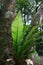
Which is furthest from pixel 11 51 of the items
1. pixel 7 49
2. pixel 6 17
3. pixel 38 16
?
pixel 38 16

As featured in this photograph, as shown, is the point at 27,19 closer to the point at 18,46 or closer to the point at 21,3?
the point at 21,3

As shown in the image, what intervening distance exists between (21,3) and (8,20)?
4527mm

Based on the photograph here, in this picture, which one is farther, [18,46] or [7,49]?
[18,46]

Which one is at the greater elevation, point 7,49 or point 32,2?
point 32,2

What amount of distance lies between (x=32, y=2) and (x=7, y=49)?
509 centimetres

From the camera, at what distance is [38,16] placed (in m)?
3.95

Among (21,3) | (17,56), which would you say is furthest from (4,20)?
(21,3)

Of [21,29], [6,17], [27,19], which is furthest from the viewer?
[27,19]

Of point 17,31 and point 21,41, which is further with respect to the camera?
point 21,41

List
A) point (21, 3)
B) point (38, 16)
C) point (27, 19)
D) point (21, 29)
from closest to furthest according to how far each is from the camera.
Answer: point (21, 29)
point (38, 16)
point (21, 3)
point (27, 19)

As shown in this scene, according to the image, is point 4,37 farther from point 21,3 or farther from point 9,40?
point 21,3

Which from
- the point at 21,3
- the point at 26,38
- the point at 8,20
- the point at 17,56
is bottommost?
the point at 17,56

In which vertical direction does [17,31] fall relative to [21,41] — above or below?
above

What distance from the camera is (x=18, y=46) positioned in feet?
11.0
